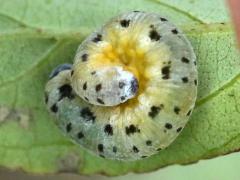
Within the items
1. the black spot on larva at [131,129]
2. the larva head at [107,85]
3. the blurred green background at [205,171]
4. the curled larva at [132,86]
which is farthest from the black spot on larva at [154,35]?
the blurred green background at [205,171]

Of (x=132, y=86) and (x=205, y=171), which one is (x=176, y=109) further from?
(x=205, y=171)

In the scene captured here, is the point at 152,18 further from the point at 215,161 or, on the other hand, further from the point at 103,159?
the point at 215,161

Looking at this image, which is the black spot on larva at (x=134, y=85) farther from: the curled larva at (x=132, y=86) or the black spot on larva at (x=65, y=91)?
the black spot on larva at (x=65, y=91)

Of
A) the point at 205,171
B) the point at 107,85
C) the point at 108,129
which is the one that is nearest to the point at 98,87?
the point at 107,85

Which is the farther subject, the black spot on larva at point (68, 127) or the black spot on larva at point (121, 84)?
the black spot on larva at point (68, 127)

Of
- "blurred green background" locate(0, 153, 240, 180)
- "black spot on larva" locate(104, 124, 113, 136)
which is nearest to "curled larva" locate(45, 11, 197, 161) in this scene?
"black spot on larva" locate(104, 124, 113, 136)
